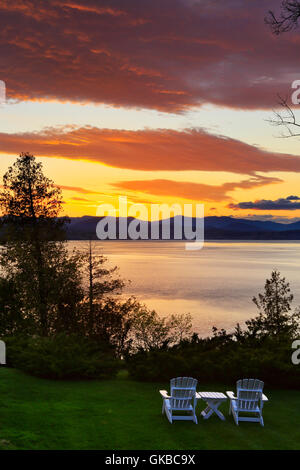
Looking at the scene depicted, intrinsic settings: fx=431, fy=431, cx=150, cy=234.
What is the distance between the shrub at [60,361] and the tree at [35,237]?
1368 centimetres

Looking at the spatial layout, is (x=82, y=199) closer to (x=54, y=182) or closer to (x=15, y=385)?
(x=54, y=182)

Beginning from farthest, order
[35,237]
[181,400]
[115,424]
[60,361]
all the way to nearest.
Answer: [35,237] → [60,361] → [181,400] → [115,424]

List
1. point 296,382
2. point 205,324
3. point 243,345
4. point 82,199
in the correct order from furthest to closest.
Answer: point 82,199 < point 205,324 < point 243,345 < point 296,382

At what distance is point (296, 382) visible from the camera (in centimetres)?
1420

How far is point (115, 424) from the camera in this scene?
9.84 m

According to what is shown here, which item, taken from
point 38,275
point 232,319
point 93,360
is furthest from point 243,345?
point 232,319

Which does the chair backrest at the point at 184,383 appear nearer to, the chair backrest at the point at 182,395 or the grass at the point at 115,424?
the chair backrest at the point at 182,395

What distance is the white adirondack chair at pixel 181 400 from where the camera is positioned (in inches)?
402

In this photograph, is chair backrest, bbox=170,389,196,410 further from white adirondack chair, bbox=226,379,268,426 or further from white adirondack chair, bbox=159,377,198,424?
white adirondack chair, bbox=226,379,268,426

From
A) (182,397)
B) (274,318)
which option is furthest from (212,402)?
(274,318)

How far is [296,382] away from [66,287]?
20.6 metres

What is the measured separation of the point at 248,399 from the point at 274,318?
32.8m

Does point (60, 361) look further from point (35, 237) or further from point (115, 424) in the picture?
point (35, 237)

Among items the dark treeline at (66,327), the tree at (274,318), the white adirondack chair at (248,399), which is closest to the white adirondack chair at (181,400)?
the white adirondack chair at (248,399)
